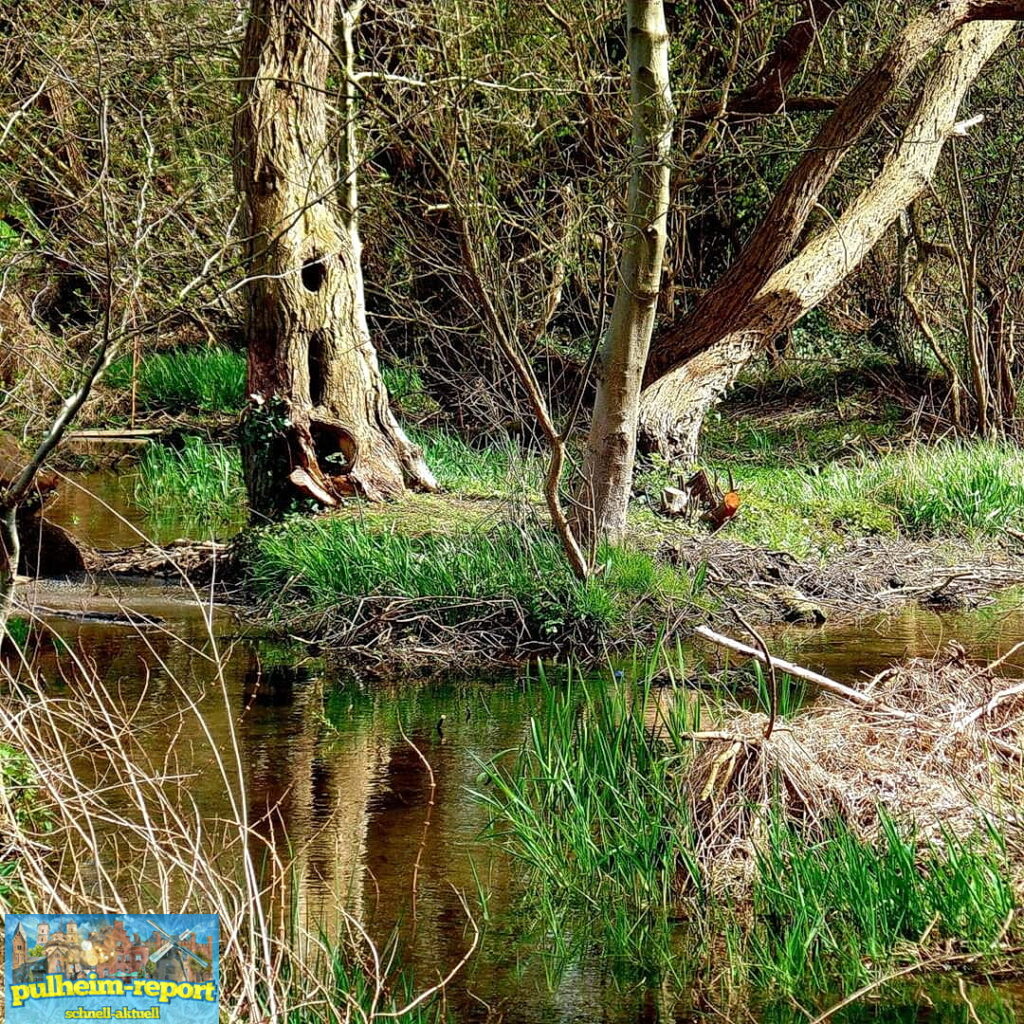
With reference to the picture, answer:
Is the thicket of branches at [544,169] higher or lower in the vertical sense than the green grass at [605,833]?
higher

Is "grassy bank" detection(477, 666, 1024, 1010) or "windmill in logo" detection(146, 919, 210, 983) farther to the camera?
"grassy bank" detection(477, 666, 1024, 1010)

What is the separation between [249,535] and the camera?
34.7 ft

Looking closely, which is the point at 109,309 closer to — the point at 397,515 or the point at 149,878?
the point at 149,878

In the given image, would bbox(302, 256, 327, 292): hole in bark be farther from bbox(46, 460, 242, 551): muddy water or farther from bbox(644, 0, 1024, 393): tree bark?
bbox(644, 0, 1024, 393): tree bark

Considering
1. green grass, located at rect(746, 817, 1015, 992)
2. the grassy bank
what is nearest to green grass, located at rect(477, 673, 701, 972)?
the grassy bank

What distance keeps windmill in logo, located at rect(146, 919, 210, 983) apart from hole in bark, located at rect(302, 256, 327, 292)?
28.3 ft

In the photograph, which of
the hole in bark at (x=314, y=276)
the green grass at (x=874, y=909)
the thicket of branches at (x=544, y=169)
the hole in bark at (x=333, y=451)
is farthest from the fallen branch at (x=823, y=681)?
the hole in bark at (x=314, y=276)

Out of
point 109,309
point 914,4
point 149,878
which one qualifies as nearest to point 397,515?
point 149,878

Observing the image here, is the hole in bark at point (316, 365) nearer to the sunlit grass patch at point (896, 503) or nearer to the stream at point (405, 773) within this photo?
the stream at point (405, 773)

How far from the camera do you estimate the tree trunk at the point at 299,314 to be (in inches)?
422

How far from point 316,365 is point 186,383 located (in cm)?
609

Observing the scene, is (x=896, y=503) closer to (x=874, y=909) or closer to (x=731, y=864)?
(x=731, y=864)

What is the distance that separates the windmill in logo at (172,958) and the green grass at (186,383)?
1385cm

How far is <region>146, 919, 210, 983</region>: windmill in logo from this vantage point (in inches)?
108
